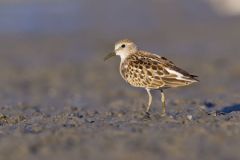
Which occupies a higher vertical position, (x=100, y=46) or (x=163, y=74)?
(x=100, y=46)

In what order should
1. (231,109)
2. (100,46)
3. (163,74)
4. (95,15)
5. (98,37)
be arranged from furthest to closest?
(95,15), (98,37), (100,46), (231,109), (163,74)

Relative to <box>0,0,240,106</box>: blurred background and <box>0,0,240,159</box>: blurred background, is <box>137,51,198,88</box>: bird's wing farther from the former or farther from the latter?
<box>0,0,240,106</box>: blurred background

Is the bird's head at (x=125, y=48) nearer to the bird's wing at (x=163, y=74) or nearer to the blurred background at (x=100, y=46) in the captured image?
the bird's wing at (x=163, y=74)

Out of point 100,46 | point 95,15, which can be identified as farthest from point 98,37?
point 95,15

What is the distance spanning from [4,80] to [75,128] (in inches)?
322

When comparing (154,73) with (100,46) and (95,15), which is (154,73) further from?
(95,15)

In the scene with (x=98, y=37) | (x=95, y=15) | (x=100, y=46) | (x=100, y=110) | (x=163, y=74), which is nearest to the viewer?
(x=163, y=74)

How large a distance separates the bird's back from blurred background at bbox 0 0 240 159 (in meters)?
2.29

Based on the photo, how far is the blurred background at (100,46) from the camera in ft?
52.2

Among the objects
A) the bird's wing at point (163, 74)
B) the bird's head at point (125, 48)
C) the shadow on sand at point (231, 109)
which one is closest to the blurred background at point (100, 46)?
the shadow on sand at point (231, 109)

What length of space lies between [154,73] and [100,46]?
11222 mm

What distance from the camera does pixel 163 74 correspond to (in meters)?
10.9

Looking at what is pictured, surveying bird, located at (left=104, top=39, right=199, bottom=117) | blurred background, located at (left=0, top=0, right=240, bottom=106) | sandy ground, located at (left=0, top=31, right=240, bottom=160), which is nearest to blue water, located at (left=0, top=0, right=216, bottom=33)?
blurred background, located at (left=0, top=0, right=240, bottom=106)

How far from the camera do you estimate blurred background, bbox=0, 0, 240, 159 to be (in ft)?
52.2
